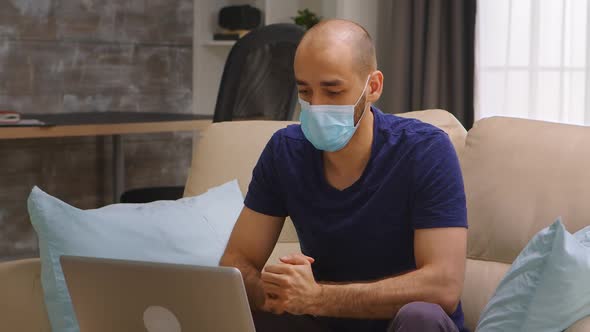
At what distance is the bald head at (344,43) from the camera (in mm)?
1876

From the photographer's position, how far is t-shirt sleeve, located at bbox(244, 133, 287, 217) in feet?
6.59

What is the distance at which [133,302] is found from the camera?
150 cm

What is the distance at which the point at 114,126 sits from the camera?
12.4ft

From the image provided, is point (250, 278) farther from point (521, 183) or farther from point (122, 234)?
point (521, 183)

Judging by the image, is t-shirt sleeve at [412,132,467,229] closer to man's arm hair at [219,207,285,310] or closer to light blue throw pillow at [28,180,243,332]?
man's arm hair at [219,207,285,310]

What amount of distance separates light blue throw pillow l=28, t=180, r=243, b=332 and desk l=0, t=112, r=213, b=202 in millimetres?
1473

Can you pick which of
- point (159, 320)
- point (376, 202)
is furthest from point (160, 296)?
point (376, 202)

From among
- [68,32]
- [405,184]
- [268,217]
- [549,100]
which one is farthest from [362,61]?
[68,32]

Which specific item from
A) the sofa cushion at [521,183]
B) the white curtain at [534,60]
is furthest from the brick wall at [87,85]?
the sofa cushion at [521,183]

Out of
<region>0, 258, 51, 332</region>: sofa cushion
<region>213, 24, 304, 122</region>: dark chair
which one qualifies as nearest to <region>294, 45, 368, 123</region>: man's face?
<region>0, 258, 51, 332</region>: sofa cushion

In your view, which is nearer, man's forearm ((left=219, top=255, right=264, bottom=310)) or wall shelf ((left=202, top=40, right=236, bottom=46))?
man's forearm ((left=219, top=255, right=264, bottom=310))

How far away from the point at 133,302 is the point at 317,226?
1.76 ft

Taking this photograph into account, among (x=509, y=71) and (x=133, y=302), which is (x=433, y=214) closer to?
(x=133, y=302)

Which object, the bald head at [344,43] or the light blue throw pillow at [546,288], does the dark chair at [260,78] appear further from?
the light blue throw pillow at [546,288]
